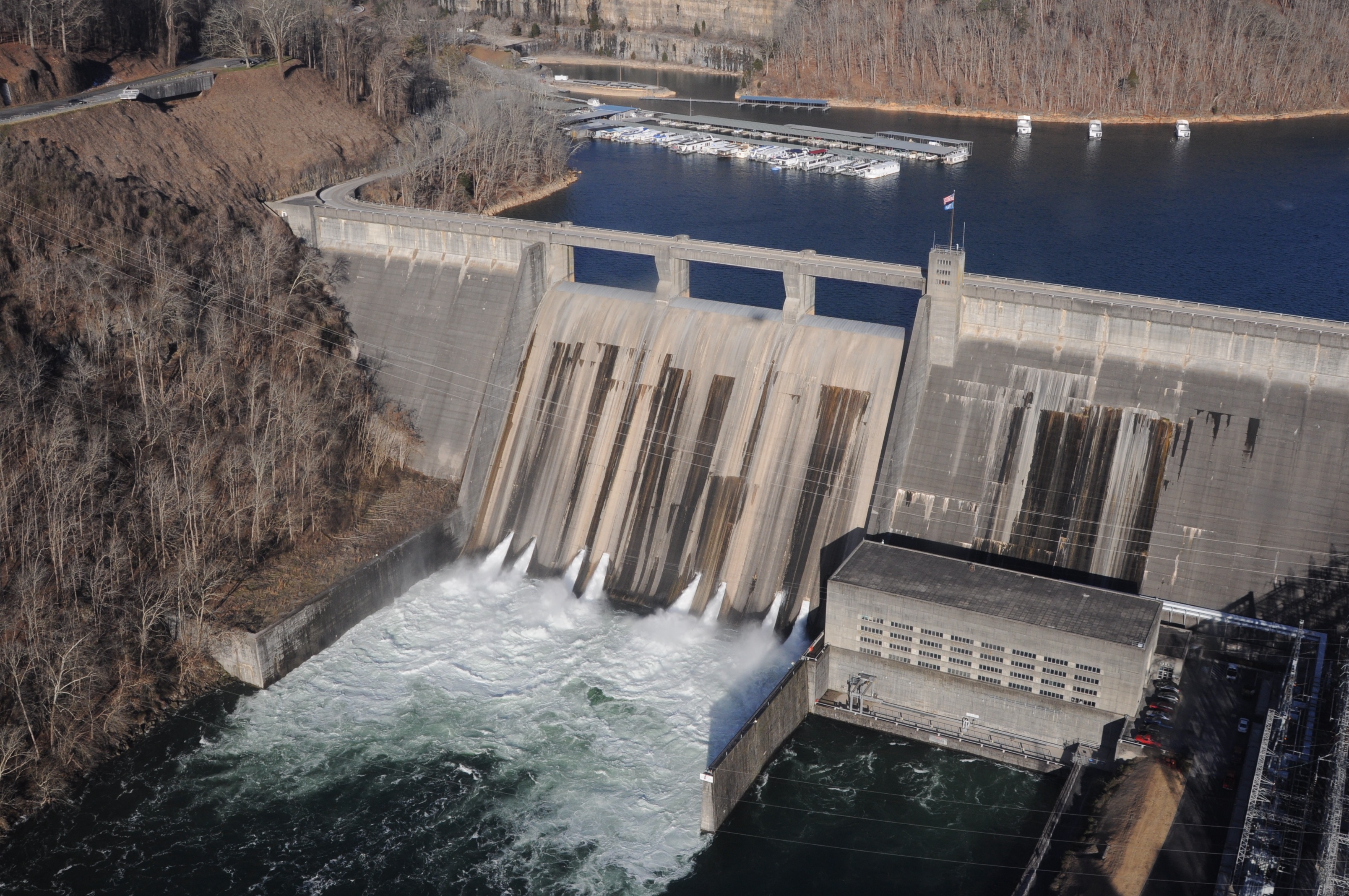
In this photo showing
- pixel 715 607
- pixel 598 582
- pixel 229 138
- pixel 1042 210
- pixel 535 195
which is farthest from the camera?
pixel 535 195

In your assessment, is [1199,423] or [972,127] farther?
[972,127]

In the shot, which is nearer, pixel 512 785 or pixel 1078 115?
pixel 512 785

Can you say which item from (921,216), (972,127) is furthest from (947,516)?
(972,127)

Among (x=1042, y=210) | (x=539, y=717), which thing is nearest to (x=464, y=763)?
(x=539, y=717)

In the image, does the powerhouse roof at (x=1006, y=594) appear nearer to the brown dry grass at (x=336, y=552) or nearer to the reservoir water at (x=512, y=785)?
the reservoir water at (x=512, y=785)

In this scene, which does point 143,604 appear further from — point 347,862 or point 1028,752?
point 1028,752

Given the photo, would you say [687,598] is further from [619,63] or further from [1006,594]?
[619,63]
